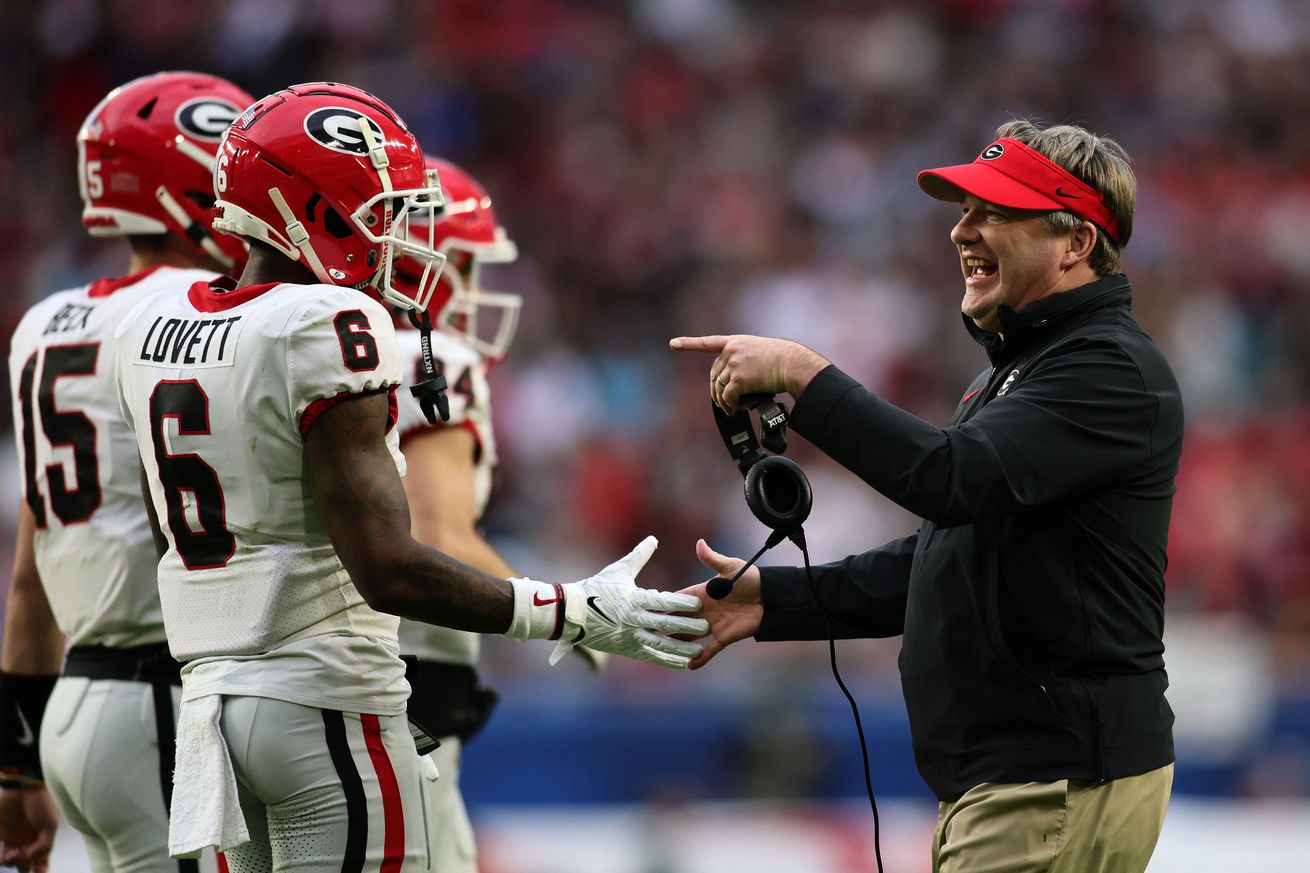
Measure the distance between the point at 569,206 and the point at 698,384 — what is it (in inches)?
104

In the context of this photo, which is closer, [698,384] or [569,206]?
[698,384]

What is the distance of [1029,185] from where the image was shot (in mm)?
3375

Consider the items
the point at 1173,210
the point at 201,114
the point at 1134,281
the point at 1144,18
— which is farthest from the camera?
the point at 1144,18

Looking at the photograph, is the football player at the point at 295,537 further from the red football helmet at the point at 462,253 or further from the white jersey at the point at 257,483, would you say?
the red football helmet at the point at 462,253

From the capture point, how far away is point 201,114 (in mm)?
4148

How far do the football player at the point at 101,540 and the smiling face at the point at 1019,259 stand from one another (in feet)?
6.01

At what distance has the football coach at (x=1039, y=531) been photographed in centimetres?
312

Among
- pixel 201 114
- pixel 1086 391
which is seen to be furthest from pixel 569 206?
pixel 1086 391

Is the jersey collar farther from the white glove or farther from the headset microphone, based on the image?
the headset microphone

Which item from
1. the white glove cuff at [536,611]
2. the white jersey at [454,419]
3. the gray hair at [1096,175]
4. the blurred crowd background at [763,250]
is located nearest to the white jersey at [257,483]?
the white glove cuff at [536,611]

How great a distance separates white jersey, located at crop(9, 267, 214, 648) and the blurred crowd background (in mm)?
4103

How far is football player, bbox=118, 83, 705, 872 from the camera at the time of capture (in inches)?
115

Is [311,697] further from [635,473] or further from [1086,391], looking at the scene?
[635,473]

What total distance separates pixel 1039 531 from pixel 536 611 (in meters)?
1.01
